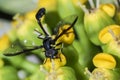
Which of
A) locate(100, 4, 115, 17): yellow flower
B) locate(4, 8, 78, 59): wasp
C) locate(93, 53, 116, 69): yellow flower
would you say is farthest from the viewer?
locate(100, 4, 115, 17): yellow flower

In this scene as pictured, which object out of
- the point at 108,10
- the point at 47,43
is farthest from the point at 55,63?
the point at 108,10

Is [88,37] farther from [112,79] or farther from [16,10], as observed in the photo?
[16,10]

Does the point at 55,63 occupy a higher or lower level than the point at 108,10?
lower

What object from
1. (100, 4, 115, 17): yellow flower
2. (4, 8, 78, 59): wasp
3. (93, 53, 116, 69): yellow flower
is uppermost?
(100, 4, 115, 17): yellow flower

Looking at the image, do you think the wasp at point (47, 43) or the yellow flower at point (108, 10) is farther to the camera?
the yellow flower at point (108, 10)

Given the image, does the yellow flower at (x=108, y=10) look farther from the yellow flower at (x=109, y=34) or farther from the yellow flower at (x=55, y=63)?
the yellow flower at (x=55, y=63)

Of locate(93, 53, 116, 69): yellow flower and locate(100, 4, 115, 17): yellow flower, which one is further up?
locate(100, 4, 115, 17): yellow flower

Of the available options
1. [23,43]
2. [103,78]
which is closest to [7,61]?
[23,43]

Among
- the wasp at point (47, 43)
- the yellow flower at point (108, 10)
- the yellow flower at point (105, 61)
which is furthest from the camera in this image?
the yellow flower at point (108, 10)

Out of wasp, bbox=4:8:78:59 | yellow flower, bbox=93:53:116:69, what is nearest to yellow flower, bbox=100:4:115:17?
wasp, bbox=4:8:78:59

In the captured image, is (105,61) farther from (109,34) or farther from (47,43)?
(47,43)

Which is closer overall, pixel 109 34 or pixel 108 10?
pixel 109 34

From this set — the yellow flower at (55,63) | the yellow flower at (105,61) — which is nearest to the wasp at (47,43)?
the yellow flower at (55,63)

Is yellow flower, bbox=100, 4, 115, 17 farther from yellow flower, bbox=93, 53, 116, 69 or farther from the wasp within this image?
yellow flower, bbox=93, 53, 116, 69
